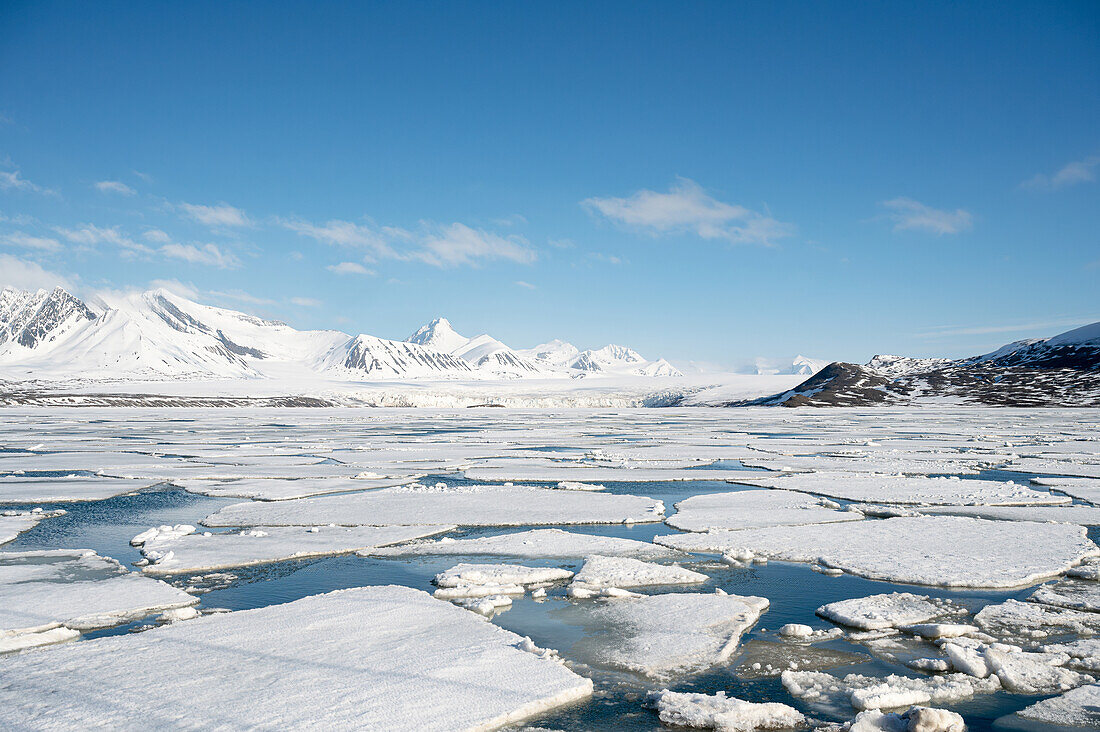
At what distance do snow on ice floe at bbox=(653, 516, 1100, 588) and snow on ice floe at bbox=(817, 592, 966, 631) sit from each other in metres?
0.48

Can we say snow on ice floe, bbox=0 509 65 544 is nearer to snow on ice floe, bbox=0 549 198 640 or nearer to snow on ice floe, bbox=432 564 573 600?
snow on ice floe, bbox=0 549 198 640

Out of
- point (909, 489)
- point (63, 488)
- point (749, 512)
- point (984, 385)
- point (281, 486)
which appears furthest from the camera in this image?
point (984, 385)

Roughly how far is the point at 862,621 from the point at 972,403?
6905 cm

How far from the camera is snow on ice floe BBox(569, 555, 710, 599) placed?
521 cm

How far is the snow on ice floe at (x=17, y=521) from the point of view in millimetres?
6955

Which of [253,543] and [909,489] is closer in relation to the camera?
[253,543]

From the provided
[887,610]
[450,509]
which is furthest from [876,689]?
[450,509]

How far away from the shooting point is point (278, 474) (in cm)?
1270

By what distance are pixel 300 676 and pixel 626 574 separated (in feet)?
9.40

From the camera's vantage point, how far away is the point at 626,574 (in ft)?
18.2

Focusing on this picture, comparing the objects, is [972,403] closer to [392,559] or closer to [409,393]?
[409,393]

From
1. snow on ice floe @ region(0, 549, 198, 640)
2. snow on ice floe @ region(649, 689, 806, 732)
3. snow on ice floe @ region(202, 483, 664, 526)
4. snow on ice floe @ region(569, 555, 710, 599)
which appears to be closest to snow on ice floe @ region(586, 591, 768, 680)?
snow on ice floe @ region(569, 555, 710, 599)

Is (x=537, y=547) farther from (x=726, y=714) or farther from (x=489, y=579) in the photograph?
(x=726, y=714)

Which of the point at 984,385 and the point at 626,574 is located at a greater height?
the point at 984,385
